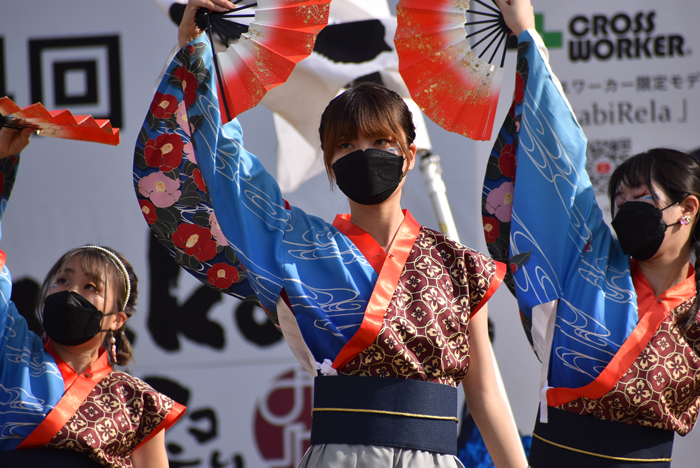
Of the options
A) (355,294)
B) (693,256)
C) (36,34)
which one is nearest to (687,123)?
(693,256)

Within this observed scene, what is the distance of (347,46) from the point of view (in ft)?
8.82

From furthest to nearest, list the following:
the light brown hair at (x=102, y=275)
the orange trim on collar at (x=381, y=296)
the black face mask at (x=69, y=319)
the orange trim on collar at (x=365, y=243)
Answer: the light brown hair at (x=102, y=275)
the black face mask at (x=69, y=319)
the orange trim on collar at (x=365, y=243)
the orange trim on collar at (x=381, y=296)

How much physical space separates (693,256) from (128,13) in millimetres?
2571

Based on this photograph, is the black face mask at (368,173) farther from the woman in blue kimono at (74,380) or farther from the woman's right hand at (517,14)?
the woman in blue kimono at (74,380)

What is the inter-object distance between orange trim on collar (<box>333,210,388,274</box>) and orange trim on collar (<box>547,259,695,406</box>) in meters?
0.57

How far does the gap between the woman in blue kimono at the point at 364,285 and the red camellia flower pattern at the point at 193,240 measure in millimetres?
141

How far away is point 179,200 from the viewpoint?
1.80 m

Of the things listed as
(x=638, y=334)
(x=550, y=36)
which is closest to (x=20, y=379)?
(x=638, y=334)

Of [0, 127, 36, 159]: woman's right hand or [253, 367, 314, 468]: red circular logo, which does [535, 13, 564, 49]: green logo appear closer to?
[253, 367, 314, 468]: red circular logo

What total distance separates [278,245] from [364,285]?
0.22 m

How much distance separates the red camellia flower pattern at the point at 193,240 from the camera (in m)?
1.81

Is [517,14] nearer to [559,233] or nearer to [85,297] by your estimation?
[559,233]

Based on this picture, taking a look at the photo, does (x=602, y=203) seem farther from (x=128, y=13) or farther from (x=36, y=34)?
(x=36, y=34)

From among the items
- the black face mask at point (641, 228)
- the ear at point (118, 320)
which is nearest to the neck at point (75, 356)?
the ear at point (118, 320)
